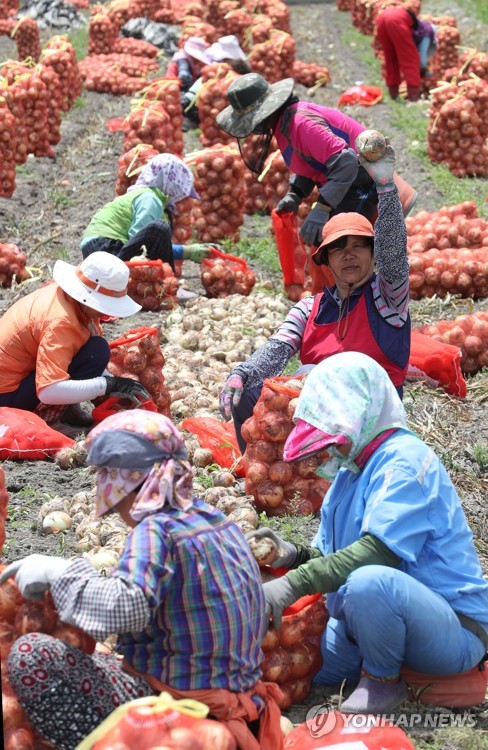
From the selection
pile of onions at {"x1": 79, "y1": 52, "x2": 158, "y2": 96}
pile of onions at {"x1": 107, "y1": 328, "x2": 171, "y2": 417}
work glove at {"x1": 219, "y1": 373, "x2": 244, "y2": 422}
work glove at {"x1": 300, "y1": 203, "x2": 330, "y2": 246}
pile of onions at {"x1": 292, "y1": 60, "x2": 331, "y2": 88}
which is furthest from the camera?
pile of onions at {"x1": 292, "y1": 60, "x2": 331, "y2": 88}

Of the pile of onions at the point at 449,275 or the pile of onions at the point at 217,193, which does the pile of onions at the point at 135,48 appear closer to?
the pile of onions at the point at 217,193

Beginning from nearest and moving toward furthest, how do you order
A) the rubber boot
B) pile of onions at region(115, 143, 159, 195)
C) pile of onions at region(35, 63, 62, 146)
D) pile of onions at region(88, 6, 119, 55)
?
pile of onions at region(115, 143, 159, 195), pile of onions at region(35, 63, 62, 146), the rubber boot, pile of onions at region(88, 6, 119, 55)

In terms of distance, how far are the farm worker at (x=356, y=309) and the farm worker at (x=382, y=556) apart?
0.99 m

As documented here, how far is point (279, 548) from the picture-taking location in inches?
106

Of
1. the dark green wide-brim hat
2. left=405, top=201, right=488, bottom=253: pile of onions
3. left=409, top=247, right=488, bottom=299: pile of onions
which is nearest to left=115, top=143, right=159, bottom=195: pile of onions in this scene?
the dark green wide-brim hat

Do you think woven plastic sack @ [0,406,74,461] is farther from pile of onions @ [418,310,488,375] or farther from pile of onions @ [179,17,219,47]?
pile of onions @ [179,17,219,47]

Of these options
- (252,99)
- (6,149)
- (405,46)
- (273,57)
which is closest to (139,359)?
(252,99)

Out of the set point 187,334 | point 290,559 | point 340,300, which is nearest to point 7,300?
point 187,334

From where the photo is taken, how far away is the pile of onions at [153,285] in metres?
5.70

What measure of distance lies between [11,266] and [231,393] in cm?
277

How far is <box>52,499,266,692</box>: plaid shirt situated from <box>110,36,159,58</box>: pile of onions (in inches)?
501

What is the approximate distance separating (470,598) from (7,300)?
381 cm

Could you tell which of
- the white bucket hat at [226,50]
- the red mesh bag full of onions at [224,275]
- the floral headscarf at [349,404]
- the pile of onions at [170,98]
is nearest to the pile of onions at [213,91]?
the pile of onions at [170,98]

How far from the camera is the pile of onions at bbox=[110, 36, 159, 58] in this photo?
14.0 meters
